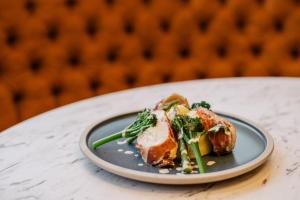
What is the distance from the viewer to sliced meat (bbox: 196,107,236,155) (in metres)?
0.51

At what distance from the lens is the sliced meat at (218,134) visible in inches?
20.2

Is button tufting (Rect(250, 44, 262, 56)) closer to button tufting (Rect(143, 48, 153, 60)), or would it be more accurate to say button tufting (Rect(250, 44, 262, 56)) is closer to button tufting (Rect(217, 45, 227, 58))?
button tufting (Rect(217, 45, 227, 58))

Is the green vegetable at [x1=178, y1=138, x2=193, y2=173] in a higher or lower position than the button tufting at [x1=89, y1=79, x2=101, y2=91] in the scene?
higher

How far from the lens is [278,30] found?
137 centimetres

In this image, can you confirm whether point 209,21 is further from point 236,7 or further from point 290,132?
point 290,132

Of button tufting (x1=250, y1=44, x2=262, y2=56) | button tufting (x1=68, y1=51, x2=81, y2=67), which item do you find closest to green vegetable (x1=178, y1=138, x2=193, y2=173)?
button tufting (x1=68, y1=51, x2=81, y2=67)

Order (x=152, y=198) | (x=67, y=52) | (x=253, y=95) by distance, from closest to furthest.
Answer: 1. (x=152, y=198)
2. (x=253, y=95)
3. (x=67, y=52)

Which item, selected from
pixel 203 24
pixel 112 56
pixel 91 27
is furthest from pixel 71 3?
pixel 203 24

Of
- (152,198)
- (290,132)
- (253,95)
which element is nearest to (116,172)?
(152,198)

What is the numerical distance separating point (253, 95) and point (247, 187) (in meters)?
0.42

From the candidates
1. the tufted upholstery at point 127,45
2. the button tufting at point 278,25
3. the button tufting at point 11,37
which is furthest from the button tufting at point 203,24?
the button tufting at point 11,37

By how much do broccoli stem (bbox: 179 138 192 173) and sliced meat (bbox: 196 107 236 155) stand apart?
37 millimetres

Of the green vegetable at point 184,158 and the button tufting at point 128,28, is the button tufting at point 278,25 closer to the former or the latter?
the button tufting at point 128,28

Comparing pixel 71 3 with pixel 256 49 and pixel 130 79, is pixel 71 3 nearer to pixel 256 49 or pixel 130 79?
pixel 130 79
